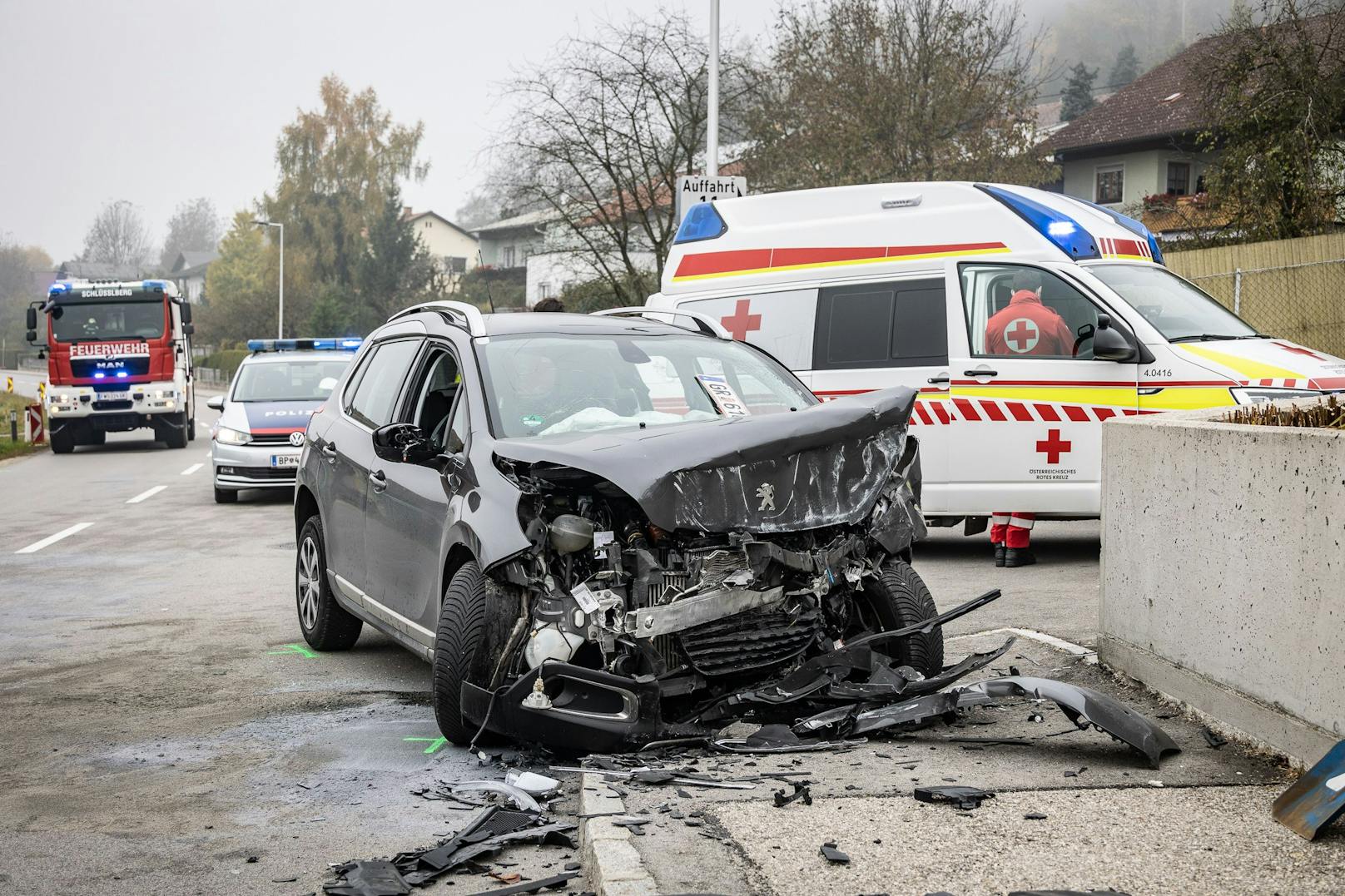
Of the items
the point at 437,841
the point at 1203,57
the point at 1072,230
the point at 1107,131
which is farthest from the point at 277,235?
the point at 437,841

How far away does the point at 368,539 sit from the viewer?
A: 6.81 m

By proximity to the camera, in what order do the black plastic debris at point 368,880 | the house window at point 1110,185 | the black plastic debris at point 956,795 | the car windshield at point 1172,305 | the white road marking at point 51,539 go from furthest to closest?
the house window at point 1110,185, the white road marking at point 51,539, the car windshield at point 1172,305, the black plastic debris at point 956,795, the black plastic debris at point 368,880

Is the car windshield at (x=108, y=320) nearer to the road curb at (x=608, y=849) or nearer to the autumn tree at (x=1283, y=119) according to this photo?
the autumn tree at (x=1283, y=119)

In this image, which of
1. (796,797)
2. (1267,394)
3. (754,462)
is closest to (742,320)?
(1267,394)

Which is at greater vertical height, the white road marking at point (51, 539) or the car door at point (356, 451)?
the car door at point (356, 451)

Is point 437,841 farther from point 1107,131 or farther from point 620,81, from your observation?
point 1107,131

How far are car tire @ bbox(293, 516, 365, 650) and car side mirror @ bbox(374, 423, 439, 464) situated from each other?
1.72 metres

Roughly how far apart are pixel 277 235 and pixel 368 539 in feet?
250

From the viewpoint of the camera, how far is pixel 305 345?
63.9 ft

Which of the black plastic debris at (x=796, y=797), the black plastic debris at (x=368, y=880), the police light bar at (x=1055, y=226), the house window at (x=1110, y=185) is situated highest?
the house window at (x=1110, y=185)

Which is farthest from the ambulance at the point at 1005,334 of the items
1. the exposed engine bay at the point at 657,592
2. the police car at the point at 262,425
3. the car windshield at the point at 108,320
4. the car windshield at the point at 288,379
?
the car windshield at the point at 108,320

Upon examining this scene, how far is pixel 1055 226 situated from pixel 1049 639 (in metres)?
4.20

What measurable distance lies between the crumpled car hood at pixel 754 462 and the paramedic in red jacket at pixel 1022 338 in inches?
179

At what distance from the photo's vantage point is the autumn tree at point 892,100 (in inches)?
1077
